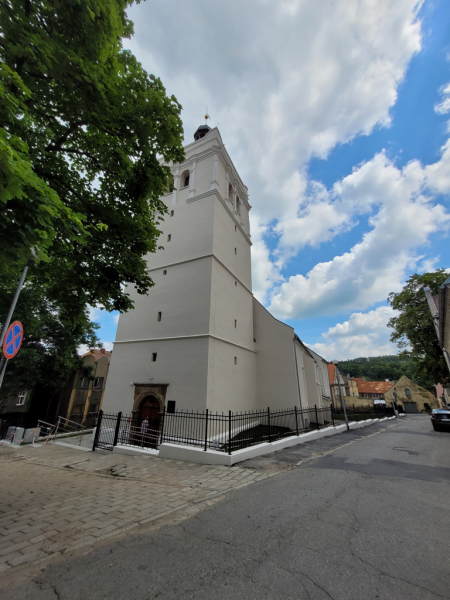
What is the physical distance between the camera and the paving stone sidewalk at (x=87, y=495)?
3.40m

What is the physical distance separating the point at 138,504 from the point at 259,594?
3095 millimetres

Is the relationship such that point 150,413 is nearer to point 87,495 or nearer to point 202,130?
point 87,495

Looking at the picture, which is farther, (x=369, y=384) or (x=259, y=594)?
(x=369, y=384)

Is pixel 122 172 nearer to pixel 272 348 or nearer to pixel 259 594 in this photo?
pixel 259 594

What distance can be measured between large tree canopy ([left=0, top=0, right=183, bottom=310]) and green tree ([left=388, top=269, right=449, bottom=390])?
25285 millimetres

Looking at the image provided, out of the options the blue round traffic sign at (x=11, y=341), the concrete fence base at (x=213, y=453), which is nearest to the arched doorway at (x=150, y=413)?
the concrete fence base at (x=213, y=453)

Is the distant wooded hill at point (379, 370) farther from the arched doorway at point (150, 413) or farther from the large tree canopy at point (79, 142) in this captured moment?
the large tree canopy at point (79, 142)

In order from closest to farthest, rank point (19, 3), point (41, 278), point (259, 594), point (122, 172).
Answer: point (259, 594)
point (19, 3)
point (122, 172)
point (41, 278)

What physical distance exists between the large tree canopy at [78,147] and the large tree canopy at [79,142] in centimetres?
2

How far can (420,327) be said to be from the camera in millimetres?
23547

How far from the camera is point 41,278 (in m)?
8.07

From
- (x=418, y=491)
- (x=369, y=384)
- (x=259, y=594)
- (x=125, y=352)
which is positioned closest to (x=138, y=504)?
(x=259, y=594)

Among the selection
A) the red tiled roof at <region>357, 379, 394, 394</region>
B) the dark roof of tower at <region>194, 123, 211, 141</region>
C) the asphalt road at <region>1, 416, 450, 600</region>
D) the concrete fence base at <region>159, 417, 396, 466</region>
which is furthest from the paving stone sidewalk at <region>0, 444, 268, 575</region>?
the red tiled roof at <region>357, 379, 394, 394</region>

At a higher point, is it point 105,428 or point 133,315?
point 133,315
